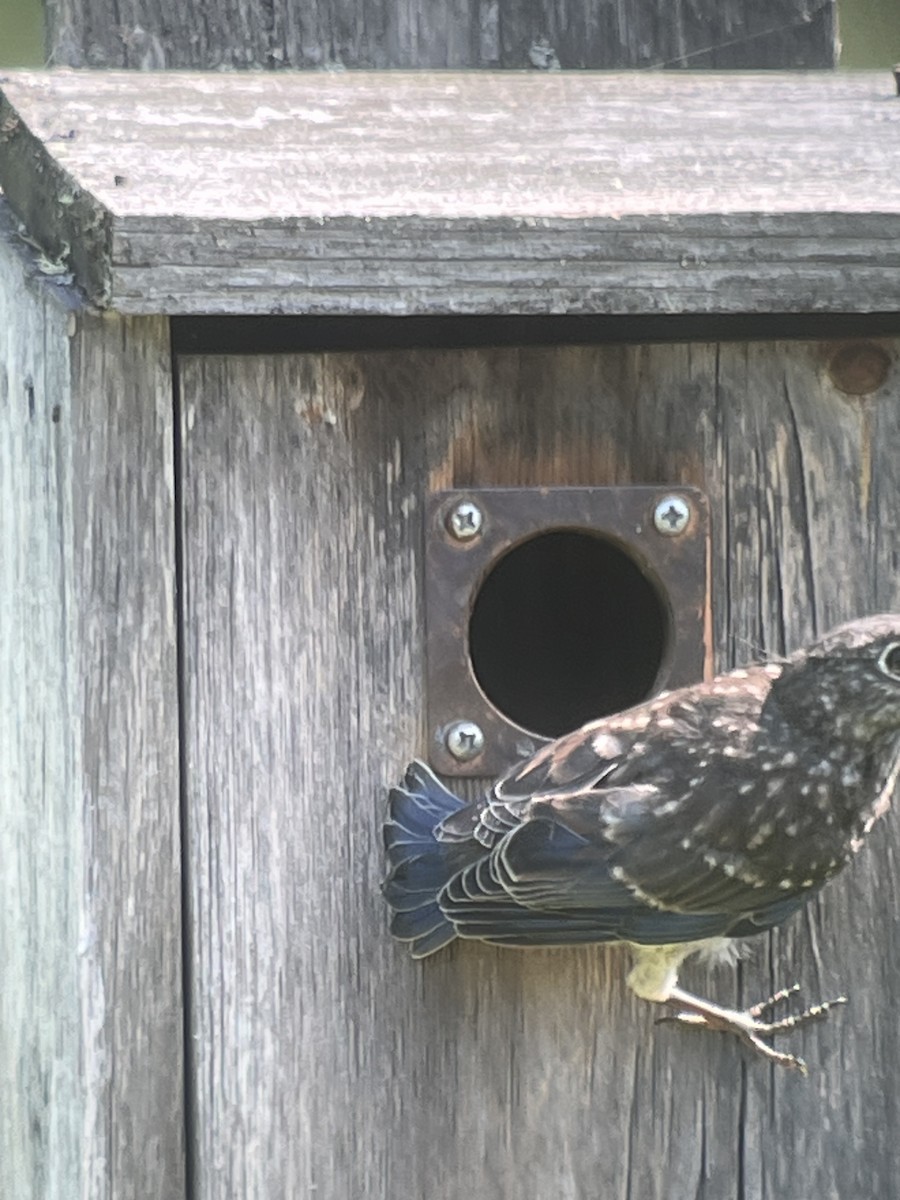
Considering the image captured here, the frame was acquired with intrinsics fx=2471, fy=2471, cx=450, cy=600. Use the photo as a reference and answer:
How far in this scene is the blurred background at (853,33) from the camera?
3.99 m

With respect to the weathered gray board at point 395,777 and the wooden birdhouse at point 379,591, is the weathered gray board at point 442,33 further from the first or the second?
the weathered gray board at point 395,777

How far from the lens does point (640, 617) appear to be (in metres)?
2.92

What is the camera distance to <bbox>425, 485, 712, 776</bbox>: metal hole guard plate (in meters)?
2.39

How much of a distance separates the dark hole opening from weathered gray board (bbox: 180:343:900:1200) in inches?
24.3

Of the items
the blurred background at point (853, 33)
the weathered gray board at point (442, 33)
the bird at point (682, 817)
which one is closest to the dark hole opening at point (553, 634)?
the weathered gray board at point (442, 33)

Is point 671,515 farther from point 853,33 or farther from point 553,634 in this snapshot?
point 853,33

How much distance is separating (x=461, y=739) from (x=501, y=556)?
0.18m

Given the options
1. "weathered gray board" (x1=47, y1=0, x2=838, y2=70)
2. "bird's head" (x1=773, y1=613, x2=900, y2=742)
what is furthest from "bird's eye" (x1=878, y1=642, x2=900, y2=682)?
"weathered gray board" (x1=47, y1=0, x2=838, y2=70)

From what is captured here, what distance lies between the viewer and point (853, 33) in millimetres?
4340

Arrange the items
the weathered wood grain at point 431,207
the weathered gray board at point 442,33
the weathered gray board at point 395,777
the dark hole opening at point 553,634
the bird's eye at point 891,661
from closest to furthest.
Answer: the weathered wood grain at point 431,207 → the bird's eye at point 891,661 → the weathered gray board at point 395,777 → the weathered gray board at point 442,33 → the dark hole opening at point 553,634

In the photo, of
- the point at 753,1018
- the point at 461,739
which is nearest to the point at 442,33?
the point at 461,739

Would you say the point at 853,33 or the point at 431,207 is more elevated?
the point at 853,33

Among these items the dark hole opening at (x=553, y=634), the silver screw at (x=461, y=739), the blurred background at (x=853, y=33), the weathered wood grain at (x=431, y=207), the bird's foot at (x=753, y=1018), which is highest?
the blurred background at (x=853, y=33)

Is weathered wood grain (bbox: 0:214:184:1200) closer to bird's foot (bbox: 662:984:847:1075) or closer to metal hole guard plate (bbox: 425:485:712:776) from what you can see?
metal hole guard plate (bbox: 425:485:712:776)
